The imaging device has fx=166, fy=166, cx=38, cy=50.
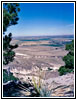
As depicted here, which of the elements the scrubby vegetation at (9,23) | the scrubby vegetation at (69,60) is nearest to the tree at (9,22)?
the scrubby vegetation at (9,23)

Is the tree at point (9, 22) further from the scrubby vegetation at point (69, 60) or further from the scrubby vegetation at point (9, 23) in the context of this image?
the scrubby vegetation at point (69, 60)

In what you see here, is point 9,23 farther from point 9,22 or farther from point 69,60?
point 69,60

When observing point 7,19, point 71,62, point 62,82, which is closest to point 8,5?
point 7,19

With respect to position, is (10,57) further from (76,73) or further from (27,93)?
(76,73)

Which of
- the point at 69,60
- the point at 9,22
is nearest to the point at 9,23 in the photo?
the point at 9,22

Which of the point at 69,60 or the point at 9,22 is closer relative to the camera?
the point at 9,22

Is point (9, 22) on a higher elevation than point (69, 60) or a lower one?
higher

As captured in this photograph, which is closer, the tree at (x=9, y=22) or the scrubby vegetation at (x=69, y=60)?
the tree at (x=9, y=22)

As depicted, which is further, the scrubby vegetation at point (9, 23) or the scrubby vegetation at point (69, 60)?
the scrubby vegetation at point (69, 60)

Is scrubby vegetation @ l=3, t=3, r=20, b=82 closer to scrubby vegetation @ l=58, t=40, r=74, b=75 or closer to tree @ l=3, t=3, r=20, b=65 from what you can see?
tree @ l=3, t=3, r=20, b=65

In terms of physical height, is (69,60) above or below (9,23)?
below

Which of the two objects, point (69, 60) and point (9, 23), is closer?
point (9, 23)
